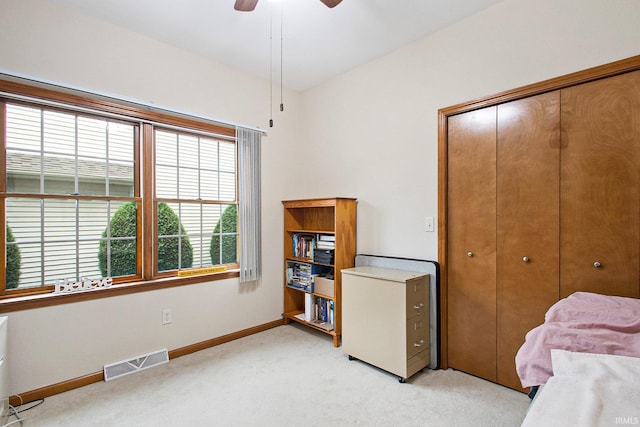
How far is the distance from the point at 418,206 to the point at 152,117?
2.38 meters

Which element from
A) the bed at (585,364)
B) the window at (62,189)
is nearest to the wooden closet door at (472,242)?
the bed at (585,364)

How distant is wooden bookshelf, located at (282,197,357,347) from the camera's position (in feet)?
9.43

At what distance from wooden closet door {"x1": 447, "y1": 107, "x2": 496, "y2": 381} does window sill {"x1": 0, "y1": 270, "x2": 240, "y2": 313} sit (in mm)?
2161

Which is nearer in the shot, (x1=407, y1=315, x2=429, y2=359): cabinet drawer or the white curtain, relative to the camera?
(x1=407, y1=315, x2=429, y2=359): cabinet drawer

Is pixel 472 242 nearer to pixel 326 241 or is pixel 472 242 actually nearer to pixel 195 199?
pixel 326 241

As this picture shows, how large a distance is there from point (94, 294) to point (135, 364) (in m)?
0.65

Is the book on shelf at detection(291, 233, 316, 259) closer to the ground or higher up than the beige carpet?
higher up

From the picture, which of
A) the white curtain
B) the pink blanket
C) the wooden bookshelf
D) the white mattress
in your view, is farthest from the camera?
the white curtain

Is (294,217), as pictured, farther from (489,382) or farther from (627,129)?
(627,129)

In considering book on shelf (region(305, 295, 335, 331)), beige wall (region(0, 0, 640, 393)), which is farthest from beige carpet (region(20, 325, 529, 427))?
book on shelf (region(305, 295, 335, 331))

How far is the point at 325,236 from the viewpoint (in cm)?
307

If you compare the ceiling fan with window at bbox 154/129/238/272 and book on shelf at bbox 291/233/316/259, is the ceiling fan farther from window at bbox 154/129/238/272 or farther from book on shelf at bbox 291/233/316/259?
book on shelf at bbox 291/233/316/259

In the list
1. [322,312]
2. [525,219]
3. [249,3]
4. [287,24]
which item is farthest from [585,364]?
[287,24]

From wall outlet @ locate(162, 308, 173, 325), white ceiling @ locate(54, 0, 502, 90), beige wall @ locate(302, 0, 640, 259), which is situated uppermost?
white ceiling @ locate(54, 0, 502, 90)
